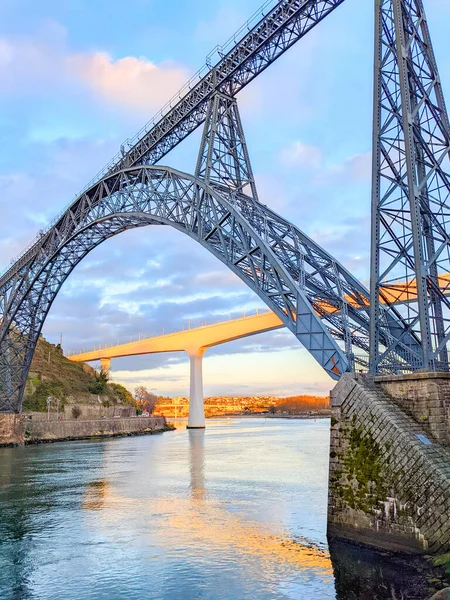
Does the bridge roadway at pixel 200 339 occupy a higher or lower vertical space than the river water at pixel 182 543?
higher

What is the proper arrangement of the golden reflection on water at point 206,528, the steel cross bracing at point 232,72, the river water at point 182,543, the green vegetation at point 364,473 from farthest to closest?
the steel cross bracing at point 232,72 → the golden reflection on water at point 206,528 → the green vegetation at point 364,473 → the river water at point 182,543

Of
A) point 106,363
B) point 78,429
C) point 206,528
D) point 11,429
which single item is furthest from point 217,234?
point 106,363

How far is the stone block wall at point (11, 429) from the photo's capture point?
4981cm

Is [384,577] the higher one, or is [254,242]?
[254,242]

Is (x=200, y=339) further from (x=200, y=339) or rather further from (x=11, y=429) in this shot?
(x=11, y=429)

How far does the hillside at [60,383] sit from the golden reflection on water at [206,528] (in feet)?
147

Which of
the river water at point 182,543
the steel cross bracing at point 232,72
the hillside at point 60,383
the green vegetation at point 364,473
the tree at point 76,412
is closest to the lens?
the river water at point 182,543

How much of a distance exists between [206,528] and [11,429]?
Result: 39.8 meters

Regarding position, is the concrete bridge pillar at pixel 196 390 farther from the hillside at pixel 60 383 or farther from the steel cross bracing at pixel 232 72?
the steel cross bracing at pixel 232 72

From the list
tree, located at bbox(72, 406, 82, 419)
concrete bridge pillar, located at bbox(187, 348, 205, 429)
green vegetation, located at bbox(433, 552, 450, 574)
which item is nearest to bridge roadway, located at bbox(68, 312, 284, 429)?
concrete bridge pillar, located at bbox(187, 348, 205, 429)

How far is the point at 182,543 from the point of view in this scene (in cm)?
1428

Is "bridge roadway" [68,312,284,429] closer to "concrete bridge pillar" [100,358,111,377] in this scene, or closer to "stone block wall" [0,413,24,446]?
"concrete bridge pillar" [100,358,111,377]

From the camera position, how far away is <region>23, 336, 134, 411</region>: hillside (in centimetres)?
6500

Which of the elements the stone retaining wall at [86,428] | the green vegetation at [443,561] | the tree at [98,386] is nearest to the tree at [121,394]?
the tree at [98,386]
